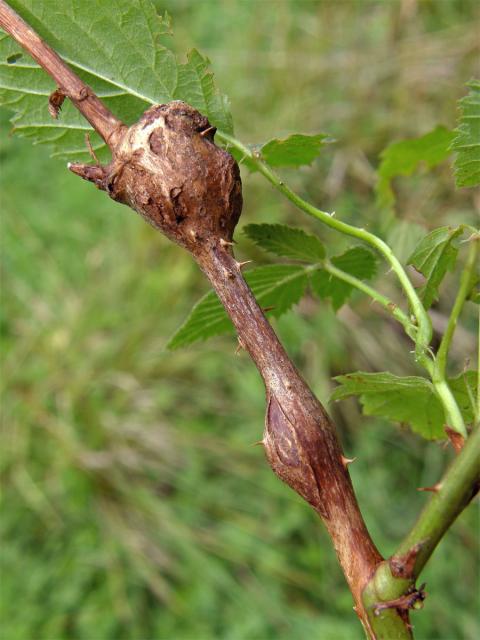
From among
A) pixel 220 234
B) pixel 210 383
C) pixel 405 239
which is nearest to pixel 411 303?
pixel 220 234

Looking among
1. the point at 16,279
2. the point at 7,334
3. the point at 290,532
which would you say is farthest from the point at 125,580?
the point at 16,279

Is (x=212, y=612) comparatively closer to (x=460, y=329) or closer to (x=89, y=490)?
(x=89, y=490)

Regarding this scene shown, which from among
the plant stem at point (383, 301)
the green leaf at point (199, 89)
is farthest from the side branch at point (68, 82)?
the plant stem at point (383, 301)

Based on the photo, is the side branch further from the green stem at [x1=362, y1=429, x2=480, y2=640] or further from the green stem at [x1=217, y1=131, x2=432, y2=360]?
the green stem at [x1=362, y1=429, x2=480, y2=640]

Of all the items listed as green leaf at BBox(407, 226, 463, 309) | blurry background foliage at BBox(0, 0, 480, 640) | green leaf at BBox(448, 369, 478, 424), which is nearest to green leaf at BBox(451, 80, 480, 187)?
green leaf at BBox(407, 226, 463, 309)

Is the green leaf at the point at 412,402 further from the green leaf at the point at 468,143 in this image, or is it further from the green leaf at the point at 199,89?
the green leaf at the point at 199,89
